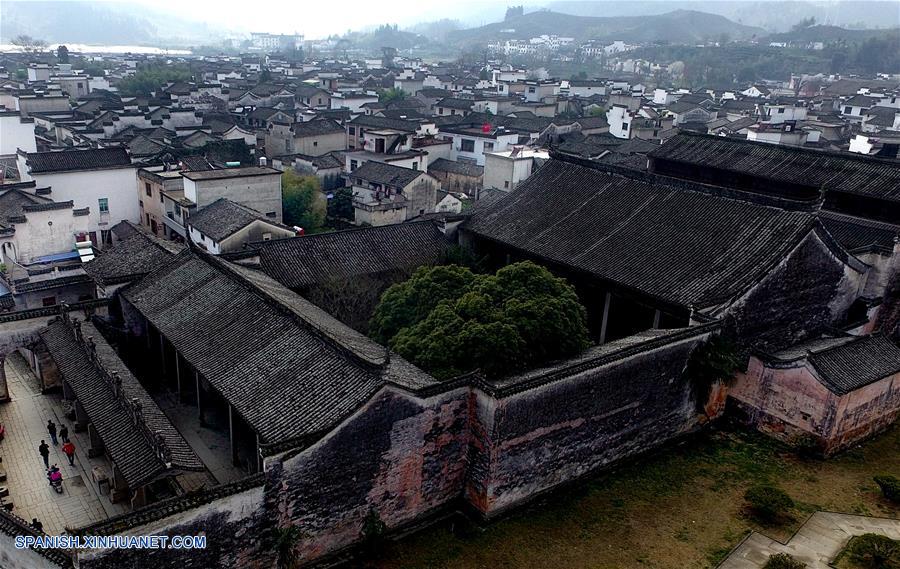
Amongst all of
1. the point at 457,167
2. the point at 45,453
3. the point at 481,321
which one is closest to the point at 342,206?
the point at 457,167

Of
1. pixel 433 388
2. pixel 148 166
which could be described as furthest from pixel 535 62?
pixel 433 388

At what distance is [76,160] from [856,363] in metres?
39.9

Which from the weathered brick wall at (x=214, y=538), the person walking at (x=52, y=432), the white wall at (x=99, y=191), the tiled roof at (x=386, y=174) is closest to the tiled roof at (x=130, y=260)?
the person walking at (x=52, y=432)

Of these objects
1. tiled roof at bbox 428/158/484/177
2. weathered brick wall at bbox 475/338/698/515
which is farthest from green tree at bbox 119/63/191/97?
weathered brick wall at bbox 475/338/698/515

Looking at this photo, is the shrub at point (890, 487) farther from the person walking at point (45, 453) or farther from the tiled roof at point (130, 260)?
the tiled roof at point (130, 260)

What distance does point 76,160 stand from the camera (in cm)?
3994

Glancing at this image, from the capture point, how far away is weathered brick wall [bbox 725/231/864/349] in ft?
76.5

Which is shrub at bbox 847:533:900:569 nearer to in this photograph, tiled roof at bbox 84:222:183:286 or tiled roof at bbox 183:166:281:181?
tiled roof at bbox 84:222:183:286

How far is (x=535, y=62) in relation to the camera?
610 ft

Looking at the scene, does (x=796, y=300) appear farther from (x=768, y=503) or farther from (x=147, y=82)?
(x=147, y=82)

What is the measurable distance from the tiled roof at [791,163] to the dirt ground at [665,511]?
11.6m

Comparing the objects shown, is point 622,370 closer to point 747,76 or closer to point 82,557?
point 82,557

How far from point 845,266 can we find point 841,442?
280 inches

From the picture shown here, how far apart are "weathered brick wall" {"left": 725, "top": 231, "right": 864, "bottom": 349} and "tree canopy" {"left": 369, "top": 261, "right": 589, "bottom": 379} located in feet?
20.2
